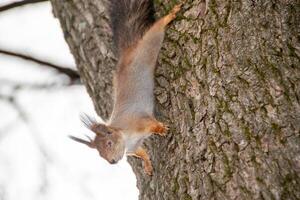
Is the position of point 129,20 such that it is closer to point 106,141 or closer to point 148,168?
point 106,141

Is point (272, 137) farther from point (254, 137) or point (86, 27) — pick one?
point (86, 27)

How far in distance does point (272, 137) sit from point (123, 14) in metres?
1.29

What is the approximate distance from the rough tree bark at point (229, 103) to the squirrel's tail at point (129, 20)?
235 mm

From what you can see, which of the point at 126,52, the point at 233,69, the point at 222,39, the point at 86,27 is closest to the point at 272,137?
the point at 233,69

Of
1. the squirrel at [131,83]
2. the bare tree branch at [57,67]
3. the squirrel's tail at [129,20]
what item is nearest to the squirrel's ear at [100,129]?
the squirrel at [131,83]

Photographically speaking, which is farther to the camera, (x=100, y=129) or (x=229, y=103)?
(x=100, y=129)

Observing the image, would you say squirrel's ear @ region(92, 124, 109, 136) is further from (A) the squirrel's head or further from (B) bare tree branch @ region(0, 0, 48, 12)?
(B) bare tree branch @ region(0, 0, 48, 12)

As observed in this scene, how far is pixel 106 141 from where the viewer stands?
3.21 meters

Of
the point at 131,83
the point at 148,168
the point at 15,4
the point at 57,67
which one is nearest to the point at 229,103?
the point at 148,168

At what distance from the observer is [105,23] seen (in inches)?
120

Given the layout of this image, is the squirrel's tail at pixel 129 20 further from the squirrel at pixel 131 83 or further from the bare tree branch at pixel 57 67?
the bare tree branch at pixel 57 67

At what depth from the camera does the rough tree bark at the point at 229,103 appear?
7.02 feet

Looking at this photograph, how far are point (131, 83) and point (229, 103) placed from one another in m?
1.00

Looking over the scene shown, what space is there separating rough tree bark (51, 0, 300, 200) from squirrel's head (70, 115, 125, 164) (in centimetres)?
47
